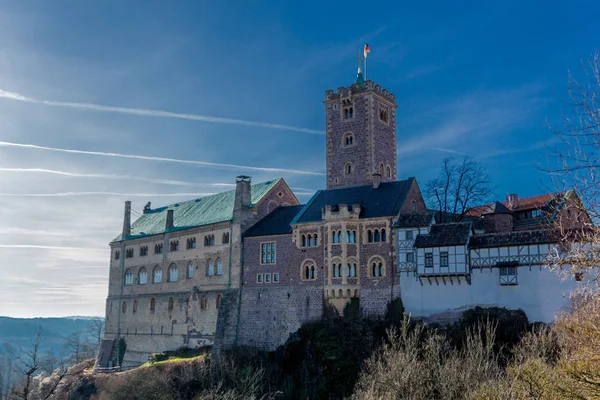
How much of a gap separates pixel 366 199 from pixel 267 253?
29.3 ft

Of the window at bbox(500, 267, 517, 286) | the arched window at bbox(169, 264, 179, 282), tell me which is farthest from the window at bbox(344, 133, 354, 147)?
the arched window at bbox(169, 264, 179, 282)

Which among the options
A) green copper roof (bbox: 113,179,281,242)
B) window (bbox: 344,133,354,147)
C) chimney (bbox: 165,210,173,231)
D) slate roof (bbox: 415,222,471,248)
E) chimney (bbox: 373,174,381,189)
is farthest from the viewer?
chimney (bbox: 165,210,173,231)

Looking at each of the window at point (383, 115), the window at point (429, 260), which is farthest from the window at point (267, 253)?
the window at point (383, 115)

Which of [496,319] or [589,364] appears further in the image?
[496,319]

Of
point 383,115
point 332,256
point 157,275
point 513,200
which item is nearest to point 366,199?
point 332,256

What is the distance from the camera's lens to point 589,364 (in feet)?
55.2

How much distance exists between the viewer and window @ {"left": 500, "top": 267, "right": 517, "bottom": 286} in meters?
40.2

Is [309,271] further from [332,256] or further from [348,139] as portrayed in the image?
[348,139]

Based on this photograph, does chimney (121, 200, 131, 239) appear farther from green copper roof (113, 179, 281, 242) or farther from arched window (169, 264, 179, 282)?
arched window (169, 264, 179, 282)

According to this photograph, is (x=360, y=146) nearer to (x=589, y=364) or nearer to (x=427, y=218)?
(x=427, y=218)

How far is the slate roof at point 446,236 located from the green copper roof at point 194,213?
54.6ft

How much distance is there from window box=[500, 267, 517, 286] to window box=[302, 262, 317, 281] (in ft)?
44.5

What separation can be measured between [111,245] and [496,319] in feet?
145

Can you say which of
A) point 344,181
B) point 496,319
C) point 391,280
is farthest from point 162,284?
point 496,319
